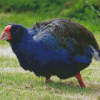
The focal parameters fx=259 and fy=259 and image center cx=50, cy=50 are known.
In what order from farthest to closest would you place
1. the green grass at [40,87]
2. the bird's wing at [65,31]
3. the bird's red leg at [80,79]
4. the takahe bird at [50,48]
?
the bird's red leg at [80,79] → the bird's wing at [65,31] → the takahe bird at [50,48] → the green grass at [40,87]

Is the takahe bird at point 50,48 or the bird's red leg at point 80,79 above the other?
the takahe bird at point 50,48

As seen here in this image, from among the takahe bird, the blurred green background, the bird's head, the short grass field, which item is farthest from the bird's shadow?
the blurred green background

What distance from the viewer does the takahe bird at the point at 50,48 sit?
13.5 ft

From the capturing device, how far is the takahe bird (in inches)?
162

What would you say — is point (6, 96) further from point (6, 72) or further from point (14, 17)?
point (14, 17)

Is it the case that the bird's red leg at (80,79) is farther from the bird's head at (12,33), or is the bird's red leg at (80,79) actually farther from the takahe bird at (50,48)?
the bird's head at (12,33)

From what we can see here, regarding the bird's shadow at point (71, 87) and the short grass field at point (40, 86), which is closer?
the short grass field at point (40, 86)

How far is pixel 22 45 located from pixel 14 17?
29.3 ft

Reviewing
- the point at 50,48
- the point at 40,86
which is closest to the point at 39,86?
the point at 40,86

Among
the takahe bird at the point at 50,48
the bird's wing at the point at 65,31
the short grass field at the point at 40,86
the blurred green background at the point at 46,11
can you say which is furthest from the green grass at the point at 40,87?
the blurred green background at the point at 46,11

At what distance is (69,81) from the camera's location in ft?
16.5

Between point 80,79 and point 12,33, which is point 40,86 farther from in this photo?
point 12,33

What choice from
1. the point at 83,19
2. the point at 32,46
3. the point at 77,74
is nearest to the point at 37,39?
the point at 32,46

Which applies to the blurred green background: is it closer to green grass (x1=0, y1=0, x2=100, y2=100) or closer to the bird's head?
green grass (x1=0, y1=0, x2=100, y2=100)
